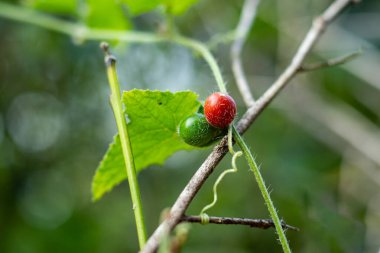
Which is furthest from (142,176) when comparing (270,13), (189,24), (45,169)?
(270,13)

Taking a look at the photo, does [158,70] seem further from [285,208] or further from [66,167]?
[285,208]

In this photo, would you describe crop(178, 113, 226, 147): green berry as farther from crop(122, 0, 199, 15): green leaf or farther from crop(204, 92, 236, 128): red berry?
crop(122, 0, 199, 15): green leaf

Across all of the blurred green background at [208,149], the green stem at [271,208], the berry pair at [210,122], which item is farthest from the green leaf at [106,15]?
the green stem at [271,208]

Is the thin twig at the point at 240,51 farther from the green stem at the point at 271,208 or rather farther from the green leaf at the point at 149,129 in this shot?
the green stem at the point at 271,208

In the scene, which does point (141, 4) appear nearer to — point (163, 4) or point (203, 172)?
point (163, 4)

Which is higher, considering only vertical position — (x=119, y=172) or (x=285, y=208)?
(x=285, y=208)

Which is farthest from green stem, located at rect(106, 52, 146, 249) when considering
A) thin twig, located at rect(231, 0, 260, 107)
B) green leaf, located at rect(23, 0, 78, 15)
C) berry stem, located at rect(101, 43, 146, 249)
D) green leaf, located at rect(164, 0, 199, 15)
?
green leaf, located at rect(23, 0, 78, 15)
